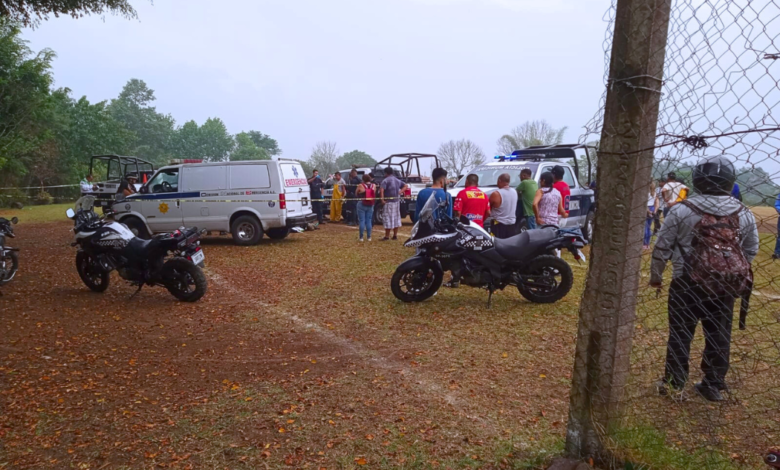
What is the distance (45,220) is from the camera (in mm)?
20422

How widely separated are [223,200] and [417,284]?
690cm

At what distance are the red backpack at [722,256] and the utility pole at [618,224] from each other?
1.13m

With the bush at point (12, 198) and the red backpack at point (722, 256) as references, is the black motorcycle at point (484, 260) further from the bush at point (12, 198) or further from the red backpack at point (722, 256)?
the bush at point (12, 198)

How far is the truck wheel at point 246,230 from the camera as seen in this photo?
1262 centimetres

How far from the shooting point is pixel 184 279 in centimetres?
732

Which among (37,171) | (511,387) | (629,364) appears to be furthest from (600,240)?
(37,171)

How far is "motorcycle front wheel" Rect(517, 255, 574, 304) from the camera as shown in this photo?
6.89m

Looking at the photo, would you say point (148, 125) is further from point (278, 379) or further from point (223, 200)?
point (278, 379)

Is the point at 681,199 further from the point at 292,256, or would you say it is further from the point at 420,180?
the point at 420,180

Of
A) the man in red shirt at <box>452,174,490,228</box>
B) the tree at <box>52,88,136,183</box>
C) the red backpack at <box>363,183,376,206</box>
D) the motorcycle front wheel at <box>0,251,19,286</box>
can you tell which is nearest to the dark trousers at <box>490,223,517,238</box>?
the man in red shirt at <box>452,174,490,228</box>

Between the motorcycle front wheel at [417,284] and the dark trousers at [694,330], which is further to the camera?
the motorcycle front wheel at [417,284]

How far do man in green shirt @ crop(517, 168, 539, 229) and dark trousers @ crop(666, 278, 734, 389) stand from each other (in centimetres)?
625

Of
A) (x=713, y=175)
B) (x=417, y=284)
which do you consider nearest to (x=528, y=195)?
(x=417, y=284)

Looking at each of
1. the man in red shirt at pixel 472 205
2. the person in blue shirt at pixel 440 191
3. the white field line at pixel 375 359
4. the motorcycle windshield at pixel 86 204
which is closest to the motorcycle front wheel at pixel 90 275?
the motorcycle windshield at pixel 86 204
